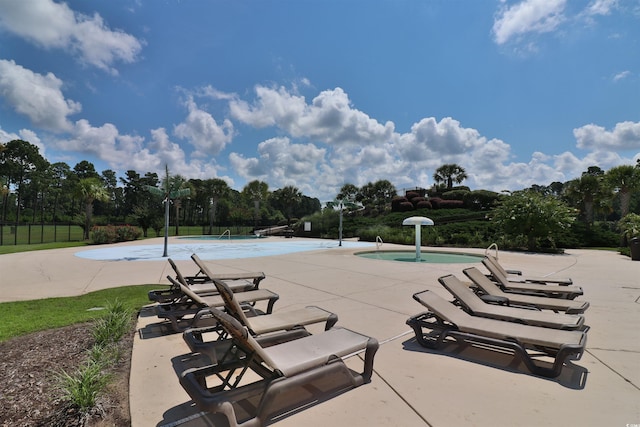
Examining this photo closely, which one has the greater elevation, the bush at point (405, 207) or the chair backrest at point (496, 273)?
the bush at point (405, 207)

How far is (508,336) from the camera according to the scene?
3.07 metres

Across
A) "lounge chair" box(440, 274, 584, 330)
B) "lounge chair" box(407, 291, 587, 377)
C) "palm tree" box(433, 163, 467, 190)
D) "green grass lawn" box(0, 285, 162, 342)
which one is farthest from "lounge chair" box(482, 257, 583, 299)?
"palm tree" box(433, 163, 467, 190)

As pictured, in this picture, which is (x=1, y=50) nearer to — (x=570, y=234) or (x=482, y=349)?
(x=482, y=349)

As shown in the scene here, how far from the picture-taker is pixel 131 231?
24.1 meters

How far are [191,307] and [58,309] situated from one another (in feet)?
8.96

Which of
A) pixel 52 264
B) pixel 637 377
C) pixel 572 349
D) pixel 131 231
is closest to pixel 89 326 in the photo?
pixel 572 349

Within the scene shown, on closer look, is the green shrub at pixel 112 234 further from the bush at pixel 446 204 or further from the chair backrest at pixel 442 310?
the bush at pixel 446 204

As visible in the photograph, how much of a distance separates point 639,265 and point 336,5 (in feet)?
46.2

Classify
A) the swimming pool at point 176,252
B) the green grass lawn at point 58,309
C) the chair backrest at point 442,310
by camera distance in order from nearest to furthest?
the chair backrest at point 442,310
the green grass lawn at point 58,309
the swimming pool at point 176,252

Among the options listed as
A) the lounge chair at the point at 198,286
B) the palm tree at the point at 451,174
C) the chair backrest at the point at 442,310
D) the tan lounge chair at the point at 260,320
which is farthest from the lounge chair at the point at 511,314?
the palm tree at the point at 451,174

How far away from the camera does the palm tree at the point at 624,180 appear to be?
22188 millimetres

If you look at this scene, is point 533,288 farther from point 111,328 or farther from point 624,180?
point 624,180

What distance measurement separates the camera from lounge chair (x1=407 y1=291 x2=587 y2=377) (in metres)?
2.91

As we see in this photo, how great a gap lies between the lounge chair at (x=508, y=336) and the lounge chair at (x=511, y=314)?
124 mm
